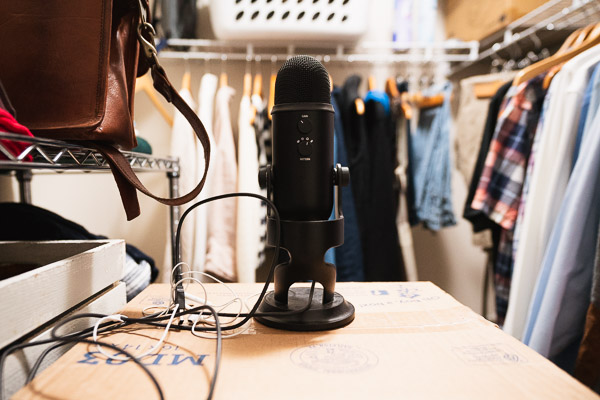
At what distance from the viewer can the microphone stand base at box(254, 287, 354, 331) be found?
1.41ft

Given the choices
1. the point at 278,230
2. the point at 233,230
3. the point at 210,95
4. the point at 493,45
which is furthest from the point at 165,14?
the point at 493,45

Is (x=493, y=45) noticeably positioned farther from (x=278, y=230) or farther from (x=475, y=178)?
(x=278, y=230)

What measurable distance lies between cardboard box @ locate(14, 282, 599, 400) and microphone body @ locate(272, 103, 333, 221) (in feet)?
0.51

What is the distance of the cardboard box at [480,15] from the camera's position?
1053 mm

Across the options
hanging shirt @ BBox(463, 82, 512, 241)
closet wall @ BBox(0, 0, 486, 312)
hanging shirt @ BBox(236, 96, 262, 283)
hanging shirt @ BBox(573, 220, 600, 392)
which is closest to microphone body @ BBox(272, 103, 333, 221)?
hanging shirt @ BBox(573, 220, 600, 392)

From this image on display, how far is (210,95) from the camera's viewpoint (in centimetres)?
109

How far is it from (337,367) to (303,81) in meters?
0.33

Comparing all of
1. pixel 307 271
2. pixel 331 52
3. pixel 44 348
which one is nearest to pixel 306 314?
pixel 307 271

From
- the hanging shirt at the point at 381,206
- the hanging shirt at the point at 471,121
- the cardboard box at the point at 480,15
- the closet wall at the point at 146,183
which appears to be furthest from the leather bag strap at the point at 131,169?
the cardboard box at the point at 480,15

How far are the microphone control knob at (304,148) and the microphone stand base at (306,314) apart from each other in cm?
20

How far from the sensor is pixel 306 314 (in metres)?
0.44

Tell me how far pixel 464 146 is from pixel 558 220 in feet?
2.00

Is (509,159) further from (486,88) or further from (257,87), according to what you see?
(257,87)

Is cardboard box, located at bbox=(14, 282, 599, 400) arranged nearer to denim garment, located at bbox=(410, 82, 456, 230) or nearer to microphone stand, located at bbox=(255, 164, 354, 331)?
microphone stand, located at bbox=(255, 164, 354, 331)
